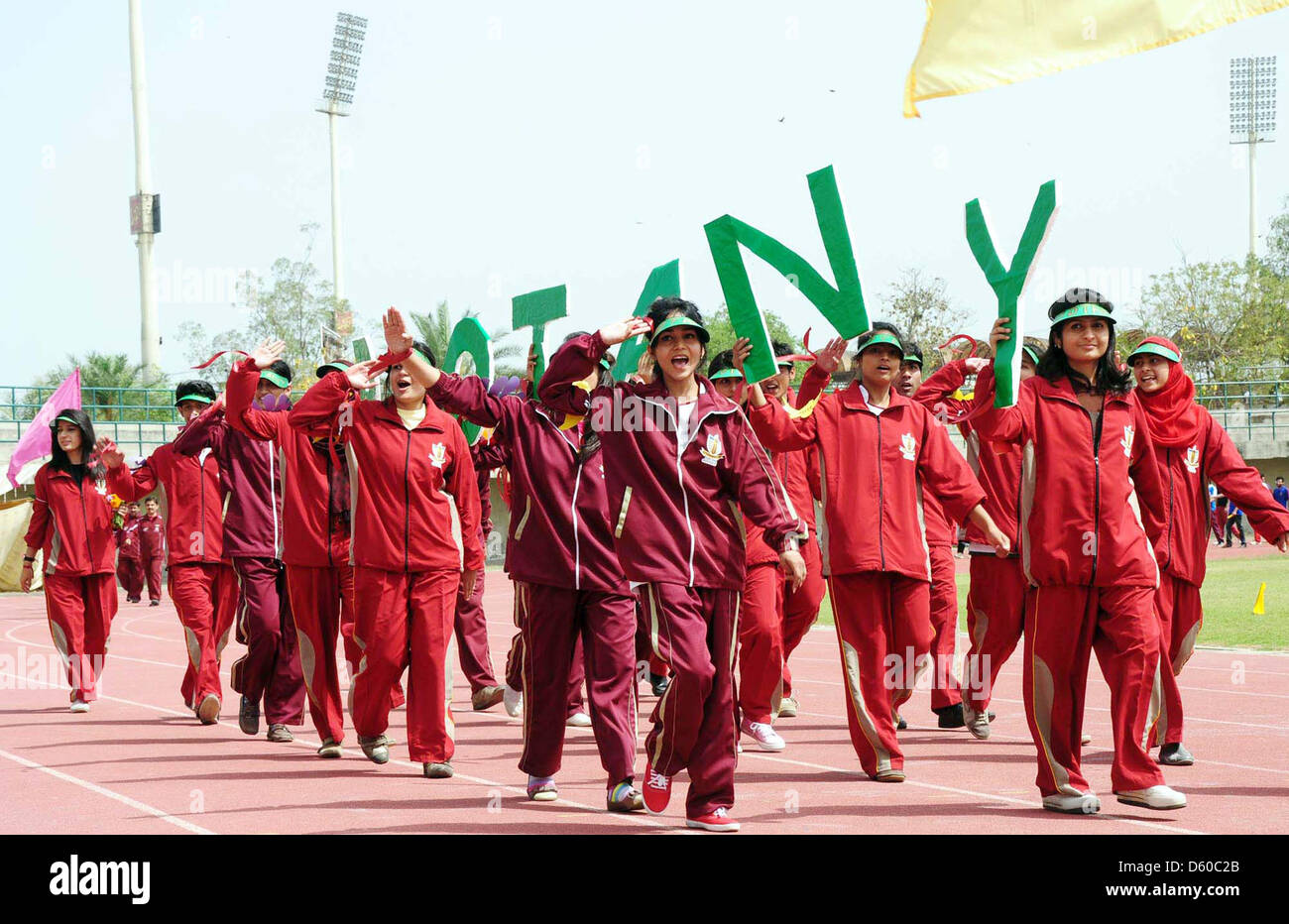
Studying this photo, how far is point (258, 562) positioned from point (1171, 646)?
19.2 feet

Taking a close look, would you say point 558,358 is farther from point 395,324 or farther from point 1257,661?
point 1257,661

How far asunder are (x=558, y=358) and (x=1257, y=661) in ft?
30.0

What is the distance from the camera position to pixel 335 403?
8344 mm

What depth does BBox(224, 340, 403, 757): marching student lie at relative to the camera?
9.16 metres

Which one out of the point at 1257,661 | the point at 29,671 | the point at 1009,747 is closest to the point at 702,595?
the point at 1009,747

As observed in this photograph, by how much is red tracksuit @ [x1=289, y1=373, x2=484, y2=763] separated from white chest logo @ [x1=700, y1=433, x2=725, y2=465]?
214 centimetres

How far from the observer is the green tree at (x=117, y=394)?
38.8m

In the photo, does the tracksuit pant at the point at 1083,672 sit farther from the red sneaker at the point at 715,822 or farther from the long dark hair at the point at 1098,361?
the red sneaker at the point at 715,822

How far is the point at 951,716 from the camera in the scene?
1009 centimetres

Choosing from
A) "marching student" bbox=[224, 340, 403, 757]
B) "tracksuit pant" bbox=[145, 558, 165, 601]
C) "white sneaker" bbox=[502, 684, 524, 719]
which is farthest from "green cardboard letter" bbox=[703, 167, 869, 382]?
"tracksuit pant" bbox=[145, 558, 165, 601]

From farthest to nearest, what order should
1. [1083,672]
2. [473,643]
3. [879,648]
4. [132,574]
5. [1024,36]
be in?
[132,574]
[473,643]
[879,648]
[1083,672]
[1024,36]

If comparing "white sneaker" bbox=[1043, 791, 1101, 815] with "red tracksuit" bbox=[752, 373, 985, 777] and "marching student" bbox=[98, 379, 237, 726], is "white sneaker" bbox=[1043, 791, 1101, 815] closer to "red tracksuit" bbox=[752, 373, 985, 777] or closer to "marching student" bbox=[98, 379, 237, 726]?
"red tracksuit" bbox=[752, 373, 985, 777]

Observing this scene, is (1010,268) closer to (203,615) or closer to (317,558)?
(317,558)

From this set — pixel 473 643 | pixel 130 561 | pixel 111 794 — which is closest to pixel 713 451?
pixel 111 794
